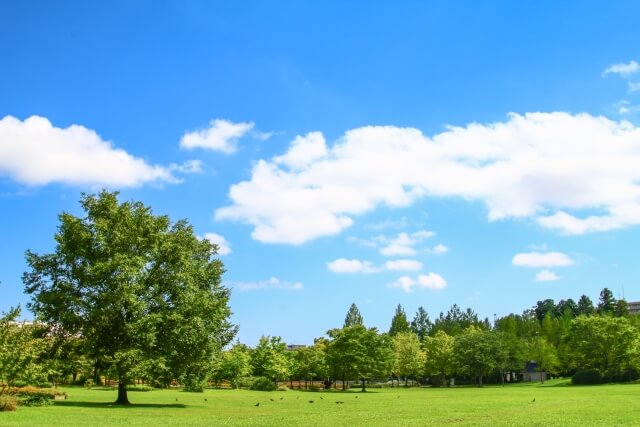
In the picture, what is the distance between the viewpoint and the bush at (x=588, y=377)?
98688mm

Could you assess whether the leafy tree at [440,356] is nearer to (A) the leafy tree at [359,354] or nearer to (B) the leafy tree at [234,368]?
(A) the leafy tree at [359,354]

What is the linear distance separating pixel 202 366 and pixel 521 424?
27.6m

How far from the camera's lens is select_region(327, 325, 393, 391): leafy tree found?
101750 millimetres

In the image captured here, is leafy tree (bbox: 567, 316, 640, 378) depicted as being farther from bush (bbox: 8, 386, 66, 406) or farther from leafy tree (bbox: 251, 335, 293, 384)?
bush (bbox: 8, 386, 66, 406)

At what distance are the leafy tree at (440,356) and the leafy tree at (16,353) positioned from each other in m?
102

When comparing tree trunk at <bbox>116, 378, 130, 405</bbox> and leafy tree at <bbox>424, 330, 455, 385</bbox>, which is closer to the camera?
tree trunk at <bbox>116, 378, 130, 405</bbox>

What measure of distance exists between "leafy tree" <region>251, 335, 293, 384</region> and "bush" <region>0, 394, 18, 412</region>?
81.1 m

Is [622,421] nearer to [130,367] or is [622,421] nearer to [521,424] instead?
[521,424]

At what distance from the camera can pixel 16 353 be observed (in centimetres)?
3344

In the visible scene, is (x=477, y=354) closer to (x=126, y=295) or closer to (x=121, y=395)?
(x=121, y=395)

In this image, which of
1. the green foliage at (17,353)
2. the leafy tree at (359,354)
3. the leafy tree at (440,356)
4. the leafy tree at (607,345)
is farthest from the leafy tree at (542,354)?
the green foliage at (17,353)

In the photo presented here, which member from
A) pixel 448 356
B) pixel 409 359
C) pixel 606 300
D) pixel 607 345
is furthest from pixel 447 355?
pixel 606 300

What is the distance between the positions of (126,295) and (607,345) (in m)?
93.2

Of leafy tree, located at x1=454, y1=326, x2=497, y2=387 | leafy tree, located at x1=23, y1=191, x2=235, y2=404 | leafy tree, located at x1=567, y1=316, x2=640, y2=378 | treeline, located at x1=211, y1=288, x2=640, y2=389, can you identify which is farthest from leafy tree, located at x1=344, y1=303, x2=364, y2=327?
leafy tree, located at x1=23, y1=191, x2=235, y2=404
